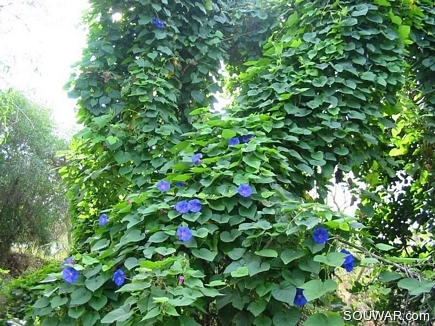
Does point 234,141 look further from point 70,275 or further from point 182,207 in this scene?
point 70,275

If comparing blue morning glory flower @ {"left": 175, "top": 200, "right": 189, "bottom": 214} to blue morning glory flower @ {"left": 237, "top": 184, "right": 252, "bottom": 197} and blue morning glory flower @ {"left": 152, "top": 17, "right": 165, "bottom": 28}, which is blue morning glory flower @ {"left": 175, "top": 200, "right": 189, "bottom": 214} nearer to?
blue morning glory flower @ {"left": 237, "top": 184, "right": 252, "bottom": 197}

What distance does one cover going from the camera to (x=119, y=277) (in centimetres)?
127

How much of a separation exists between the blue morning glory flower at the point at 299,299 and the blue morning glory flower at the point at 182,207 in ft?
1.41

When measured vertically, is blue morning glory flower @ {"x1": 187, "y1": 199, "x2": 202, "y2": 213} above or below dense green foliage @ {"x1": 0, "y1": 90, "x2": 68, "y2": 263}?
below

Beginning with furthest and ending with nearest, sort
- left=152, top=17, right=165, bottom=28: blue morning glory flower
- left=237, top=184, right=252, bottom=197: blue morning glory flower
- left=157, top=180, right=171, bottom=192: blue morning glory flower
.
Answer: left=152, top=17, right=165, bottom=28: blue morning glory flower, left=157, top=180, right=171, bottom=192: blue morning glory flower, left=237, top=184, right=252, bottom=197: blue morning glory flower

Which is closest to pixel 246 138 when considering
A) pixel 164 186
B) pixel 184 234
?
pixel 164 186

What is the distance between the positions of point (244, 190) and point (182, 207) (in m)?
0.21

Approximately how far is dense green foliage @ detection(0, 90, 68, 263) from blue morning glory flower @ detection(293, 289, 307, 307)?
5.80 metres

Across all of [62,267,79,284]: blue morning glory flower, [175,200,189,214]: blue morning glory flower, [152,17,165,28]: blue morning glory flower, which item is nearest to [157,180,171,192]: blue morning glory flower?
[175,200,189,214]: blue morning glory flower

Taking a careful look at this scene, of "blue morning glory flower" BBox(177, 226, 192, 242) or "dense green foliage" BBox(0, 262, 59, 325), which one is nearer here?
"blue morning glory flower" BBox(177, 226, 192, 242)

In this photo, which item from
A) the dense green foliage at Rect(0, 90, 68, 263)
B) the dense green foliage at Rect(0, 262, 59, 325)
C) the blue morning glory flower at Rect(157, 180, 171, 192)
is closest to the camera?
the blue morning glory flower at Rect(157, 180, 171, 192)

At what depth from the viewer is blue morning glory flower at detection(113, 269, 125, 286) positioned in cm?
126

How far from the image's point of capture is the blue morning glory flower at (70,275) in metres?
1.29

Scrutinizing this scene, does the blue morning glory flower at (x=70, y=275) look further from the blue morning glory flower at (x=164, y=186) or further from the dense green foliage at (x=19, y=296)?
the dense green foliage at (x=19, y=296)
